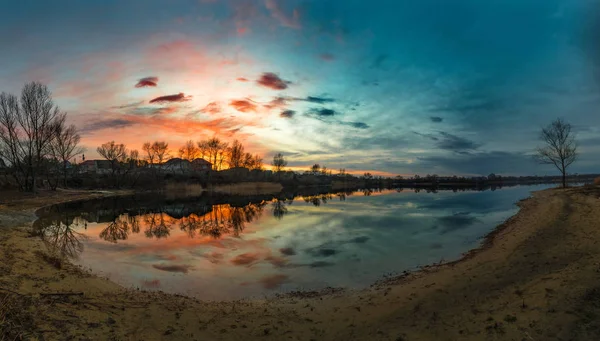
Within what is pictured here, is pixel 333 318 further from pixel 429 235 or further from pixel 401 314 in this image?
pixel 429 235

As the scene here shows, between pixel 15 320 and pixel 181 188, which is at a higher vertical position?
pixel 15 320

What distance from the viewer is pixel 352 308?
789 cm

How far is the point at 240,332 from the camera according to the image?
651 centimetres

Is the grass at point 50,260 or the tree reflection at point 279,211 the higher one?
the grass at point 50,260

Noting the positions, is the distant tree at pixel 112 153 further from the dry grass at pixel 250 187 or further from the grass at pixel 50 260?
the grass at pixel 50 260

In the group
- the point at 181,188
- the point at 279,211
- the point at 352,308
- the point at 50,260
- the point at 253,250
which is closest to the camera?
the point at 352,308

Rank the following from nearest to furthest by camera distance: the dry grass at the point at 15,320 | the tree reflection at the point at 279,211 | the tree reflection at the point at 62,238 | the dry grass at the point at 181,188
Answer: the dry grass at the point at 15,320 → the tree reflection at the point at 62,238 → the tree reflection at the point at 279,211 → the dry grass at the point at 181,188

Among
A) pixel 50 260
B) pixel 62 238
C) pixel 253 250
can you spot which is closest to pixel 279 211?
pixel 253 250

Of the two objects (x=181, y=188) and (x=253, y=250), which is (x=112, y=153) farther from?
(x=253, y=250)

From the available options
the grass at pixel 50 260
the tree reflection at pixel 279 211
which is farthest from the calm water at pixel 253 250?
the tree reflection at pixel 279 211

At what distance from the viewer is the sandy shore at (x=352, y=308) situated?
5.55 metres

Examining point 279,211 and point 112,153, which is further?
point 112,153

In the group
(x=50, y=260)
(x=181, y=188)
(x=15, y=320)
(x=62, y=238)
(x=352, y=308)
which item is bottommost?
(x=62, y=238)

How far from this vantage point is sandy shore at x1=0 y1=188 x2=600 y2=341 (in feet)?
18.2
